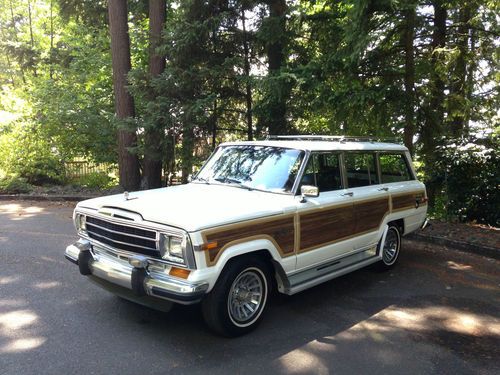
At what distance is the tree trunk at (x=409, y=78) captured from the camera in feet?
29.4

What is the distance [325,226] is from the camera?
516 cm

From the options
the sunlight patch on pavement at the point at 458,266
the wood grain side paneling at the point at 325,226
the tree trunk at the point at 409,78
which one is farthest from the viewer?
the tree trunk at the point at 409,78

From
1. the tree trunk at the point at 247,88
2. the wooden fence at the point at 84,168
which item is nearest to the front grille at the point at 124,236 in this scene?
the tree trunk at the point at 247,88

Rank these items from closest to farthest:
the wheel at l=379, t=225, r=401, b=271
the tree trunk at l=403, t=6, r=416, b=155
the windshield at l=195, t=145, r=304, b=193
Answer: the windshield at l=195, t=145, r=304, b=193, the wheel at l=379, t=225, r=401, b=271, the tree trunk at l=403, t=6, r=416, b=155

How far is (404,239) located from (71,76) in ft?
43.5

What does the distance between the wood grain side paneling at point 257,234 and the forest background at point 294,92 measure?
4.91m

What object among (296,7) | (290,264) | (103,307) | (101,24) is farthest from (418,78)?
(101,24)

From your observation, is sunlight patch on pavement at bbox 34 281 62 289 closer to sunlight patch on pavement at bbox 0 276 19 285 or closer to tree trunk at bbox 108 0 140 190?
sunlight patch on pavement at bbox 0 276 19 285

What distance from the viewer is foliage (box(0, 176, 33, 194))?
45.4 feet

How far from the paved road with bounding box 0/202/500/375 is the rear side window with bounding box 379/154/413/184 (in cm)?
147

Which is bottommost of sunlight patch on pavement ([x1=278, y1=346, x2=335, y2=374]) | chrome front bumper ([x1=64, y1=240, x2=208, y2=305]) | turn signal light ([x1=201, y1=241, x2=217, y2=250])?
sunlight patch on pavement ([x1=278, y1=346, x2=335, y2=374])

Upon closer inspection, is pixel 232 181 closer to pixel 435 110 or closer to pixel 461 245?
pixel 461 245

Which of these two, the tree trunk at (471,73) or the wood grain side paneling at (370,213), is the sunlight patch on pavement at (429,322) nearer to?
the wood grain side paneling at (370,213)

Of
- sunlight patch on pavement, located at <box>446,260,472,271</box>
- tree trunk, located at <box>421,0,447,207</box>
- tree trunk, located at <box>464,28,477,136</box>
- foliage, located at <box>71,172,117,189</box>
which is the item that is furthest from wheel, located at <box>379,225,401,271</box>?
foliage, located at <box>71,172,117,189</box>
